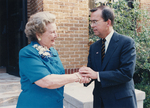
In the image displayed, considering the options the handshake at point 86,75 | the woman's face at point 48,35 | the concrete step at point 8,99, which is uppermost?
the woman's face at point 48,35

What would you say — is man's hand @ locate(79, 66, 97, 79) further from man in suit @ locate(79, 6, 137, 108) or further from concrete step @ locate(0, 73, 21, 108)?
concrete step @ locate(0, 73, 21, 108)

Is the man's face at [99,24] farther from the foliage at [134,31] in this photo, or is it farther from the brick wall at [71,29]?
the foliage at [134,31]

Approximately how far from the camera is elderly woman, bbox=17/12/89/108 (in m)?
1.83

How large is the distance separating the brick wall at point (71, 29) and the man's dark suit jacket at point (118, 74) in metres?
3.05

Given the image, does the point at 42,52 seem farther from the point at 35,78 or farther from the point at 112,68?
the point at 112,68

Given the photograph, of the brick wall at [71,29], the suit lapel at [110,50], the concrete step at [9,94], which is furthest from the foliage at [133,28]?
the concrete step at [9,94]

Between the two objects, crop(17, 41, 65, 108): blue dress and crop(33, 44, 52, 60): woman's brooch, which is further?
crop(33, 44, 52, 60): woman's brooch

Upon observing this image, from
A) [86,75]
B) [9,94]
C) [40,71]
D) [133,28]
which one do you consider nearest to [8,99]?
[9,94]

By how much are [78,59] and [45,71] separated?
3583 mm

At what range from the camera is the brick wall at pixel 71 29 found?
5.09 metres

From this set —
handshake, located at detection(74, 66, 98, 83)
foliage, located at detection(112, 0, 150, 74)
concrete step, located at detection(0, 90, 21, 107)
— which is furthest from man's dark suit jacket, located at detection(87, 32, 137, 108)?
foliage, located at detection(112, 0, 150, 74)

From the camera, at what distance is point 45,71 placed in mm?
1850

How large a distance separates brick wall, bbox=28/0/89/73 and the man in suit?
288cm

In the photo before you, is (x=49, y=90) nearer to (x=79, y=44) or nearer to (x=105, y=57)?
(x=105, y=57)
